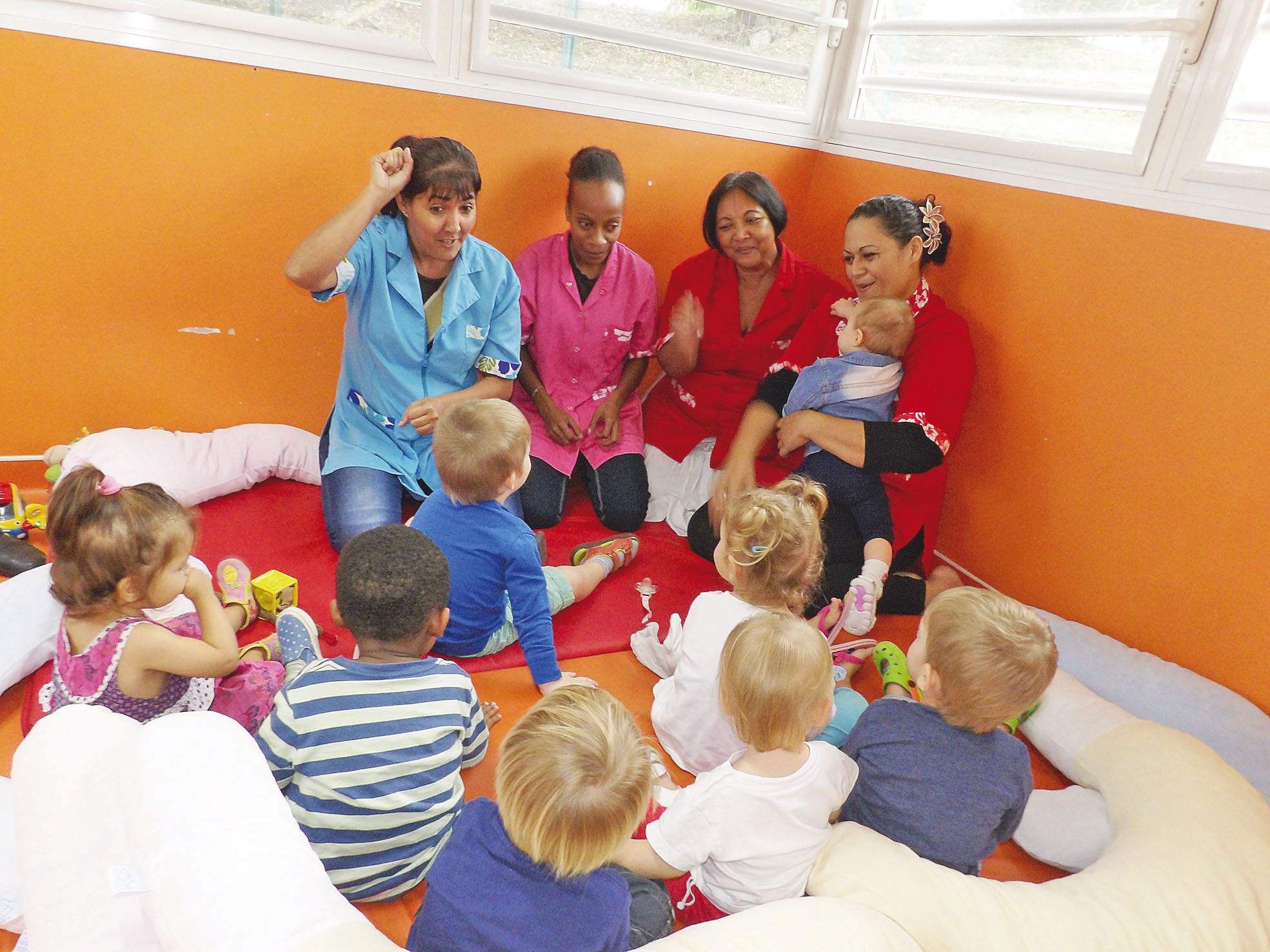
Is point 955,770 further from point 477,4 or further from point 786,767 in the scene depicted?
point 477,4

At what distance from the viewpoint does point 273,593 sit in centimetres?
184

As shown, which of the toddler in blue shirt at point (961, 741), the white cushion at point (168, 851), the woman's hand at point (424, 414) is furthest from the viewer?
the woman's hand at point (424, 414)

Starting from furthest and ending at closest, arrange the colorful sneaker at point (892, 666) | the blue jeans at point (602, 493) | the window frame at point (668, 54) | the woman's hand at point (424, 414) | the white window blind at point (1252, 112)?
the blue jeans at point (602, 493), the window frame at point (668, 54), the woman's hand at point (424, 414), the colorful sneaker at point (892, 666), the white window blind at point (1252, 112)

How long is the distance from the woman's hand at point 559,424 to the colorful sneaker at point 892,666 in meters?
1.09

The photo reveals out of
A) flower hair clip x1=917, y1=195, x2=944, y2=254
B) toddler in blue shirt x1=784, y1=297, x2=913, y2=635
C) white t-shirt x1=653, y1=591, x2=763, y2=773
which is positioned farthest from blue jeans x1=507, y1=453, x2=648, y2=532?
flower hair clip x1=917, y1=195, x2=944, y2=254

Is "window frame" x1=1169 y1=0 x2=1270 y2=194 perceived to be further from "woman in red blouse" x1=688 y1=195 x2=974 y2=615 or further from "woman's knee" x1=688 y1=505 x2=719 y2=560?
"woman's knee" x1=688 y1=505 x2=719 y2=560

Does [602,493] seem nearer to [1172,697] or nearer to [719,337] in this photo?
[719,337]

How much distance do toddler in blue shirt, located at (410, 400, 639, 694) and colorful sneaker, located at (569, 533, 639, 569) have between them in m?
0.51

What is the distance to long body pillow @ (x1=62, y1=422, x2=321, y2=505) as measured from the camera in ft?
6.75

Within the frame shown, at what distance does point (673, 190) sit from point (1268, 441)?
1822mm

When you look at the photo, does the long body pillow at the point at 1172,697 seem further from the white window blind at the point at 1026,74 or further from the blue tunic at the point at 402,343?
the blue tunic at the point at 402,343

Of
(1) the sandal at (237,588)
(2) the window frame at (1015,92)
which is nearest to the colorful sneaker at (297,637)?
(1) the sandal at (237,588)

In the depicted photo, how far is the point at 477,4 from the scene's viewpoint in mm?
2301

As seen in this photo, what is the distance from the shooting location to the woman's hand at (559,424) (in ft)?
8.37
